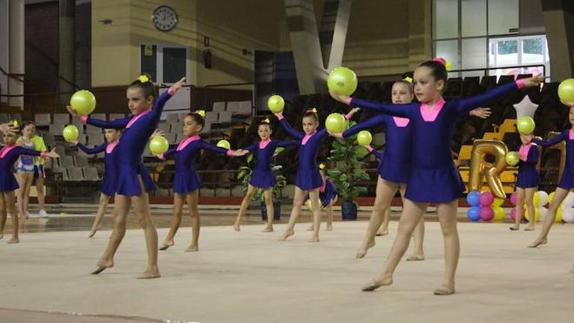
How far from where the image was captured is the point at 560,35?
961 inches

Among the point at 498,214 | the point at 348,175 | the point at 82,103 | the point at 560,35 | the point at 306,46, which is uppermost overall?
the point at 306,46

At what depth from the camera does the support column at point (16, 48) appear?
31469 millimetres

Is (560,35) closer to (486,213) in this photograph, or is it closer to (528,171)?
(486,213)

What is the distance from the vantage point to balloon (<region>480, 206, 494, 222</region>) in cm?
1584

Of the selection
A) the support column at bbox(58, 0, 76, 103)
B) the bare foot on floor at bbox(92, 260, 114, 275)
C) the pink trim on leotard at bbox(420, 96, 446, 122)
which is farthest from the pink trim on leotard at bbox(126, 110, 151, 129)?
the support column at bbox(58, 0, 76, 103)

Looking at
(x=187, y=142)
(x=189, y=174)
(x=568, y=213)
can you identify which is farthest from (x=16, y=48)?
(x=189, y=174)

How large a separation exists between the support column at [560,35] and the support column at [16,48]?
1872cm

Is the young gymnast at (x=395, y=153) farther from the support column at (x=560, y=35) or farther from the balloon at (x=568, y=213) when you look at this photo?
the support column at (x=560, y=35)

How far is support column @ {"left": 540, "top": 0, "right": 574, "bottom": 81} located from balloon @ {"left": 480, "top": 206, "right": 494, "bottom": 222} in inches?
394

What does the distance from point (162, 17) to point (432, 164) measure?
27.2 metres

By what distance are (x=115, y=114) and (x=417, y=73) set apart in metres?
26.1

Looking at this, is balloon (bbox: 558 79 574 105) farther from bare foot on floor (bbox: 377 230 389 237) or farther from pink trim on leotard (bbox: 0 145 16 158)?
pink trim on leotard (bbox: 0 145 16 158)

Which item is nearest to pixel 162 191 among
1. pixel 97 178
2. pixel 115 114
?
pixel 97 178

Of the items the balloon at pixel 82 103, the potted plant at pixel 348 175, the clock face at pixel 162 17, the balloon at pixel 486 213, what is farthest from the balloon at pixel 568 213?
the clock face at pixel 162 17
